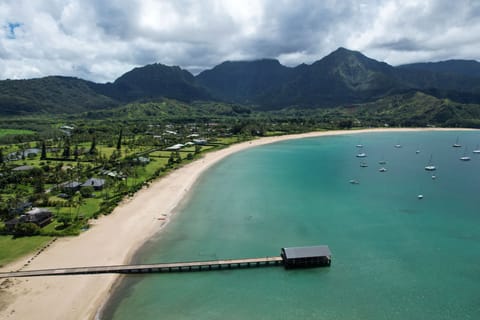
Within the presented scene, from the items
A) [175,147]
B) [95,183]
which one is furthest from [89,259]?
[175,147]

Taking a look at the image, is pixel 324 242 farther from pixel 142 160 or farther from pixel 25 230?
pixel 142 160

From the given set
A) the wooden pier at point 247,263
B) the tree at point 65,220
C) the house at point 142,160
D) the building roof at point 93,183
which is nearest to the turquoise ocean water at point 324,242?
the wooden pier at point 247,263

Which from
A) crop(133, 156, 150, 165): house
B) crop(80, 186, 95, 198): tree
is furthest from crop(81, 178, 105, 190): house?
crop(133, 156, 150, 165): house

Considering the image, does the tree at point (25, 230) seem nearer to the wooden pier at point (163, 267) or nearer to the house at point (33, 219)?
the house at point (33, 219)

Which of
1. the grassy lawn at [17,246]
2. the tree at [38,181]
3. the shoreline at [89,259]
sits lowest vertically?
the shoreline at [89,259]

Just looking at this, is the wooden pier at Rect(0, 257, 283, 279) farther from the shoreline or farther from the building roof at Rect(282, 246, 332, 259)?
the building roof at Rect(282, 246, 332, 259)
